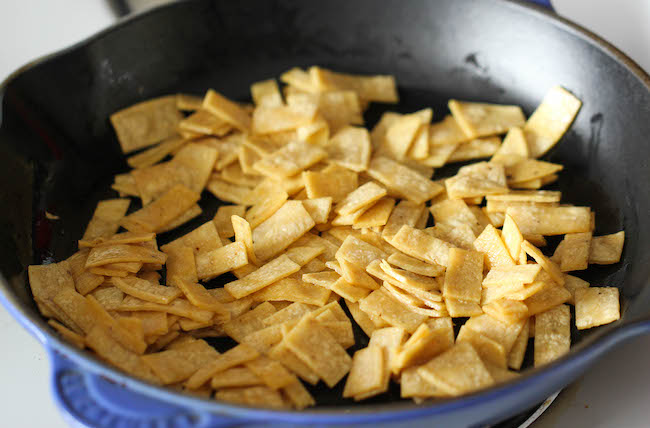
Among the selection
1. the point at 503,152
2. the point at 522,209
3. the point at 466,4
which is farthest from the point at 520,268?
the point at 466,4

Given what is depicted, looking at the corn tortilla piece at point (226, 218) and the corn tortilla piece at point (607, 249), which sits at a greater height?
the corn tortilla piece at point (226, 218)

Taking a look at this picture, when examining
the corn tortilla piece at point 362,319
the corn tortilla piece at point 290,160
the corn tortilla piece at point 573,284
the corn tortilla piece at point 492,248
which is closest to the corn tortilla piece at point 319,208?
the corn tortilla piece at point 290,160

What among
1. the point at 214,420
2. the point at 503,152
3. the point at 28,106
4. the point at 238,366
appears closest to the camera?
the point at 214,420

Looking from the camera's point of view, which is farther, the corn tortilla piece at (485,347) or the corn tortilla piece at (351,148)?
the corn tortilla piece at (351,148)

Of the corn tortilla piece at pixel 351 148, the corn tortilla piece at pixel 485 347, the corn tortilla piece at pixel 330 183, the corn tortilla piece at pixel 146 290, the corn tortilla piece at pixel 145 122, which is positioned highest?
the corn tortilla piece at pixel 145 122

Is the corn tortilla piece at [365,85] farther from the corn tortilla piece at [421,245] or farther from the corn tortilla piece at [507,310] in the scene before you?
the corn tortilla piece at [507,310]

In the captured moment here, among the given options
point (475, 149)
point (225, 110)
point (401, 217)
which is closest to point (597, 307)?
point (401, 217)

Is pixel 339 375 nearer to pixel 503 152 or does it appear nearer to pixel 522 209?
pixel 522 209

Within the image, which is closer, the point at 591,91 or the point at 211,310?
the point at 211,310
